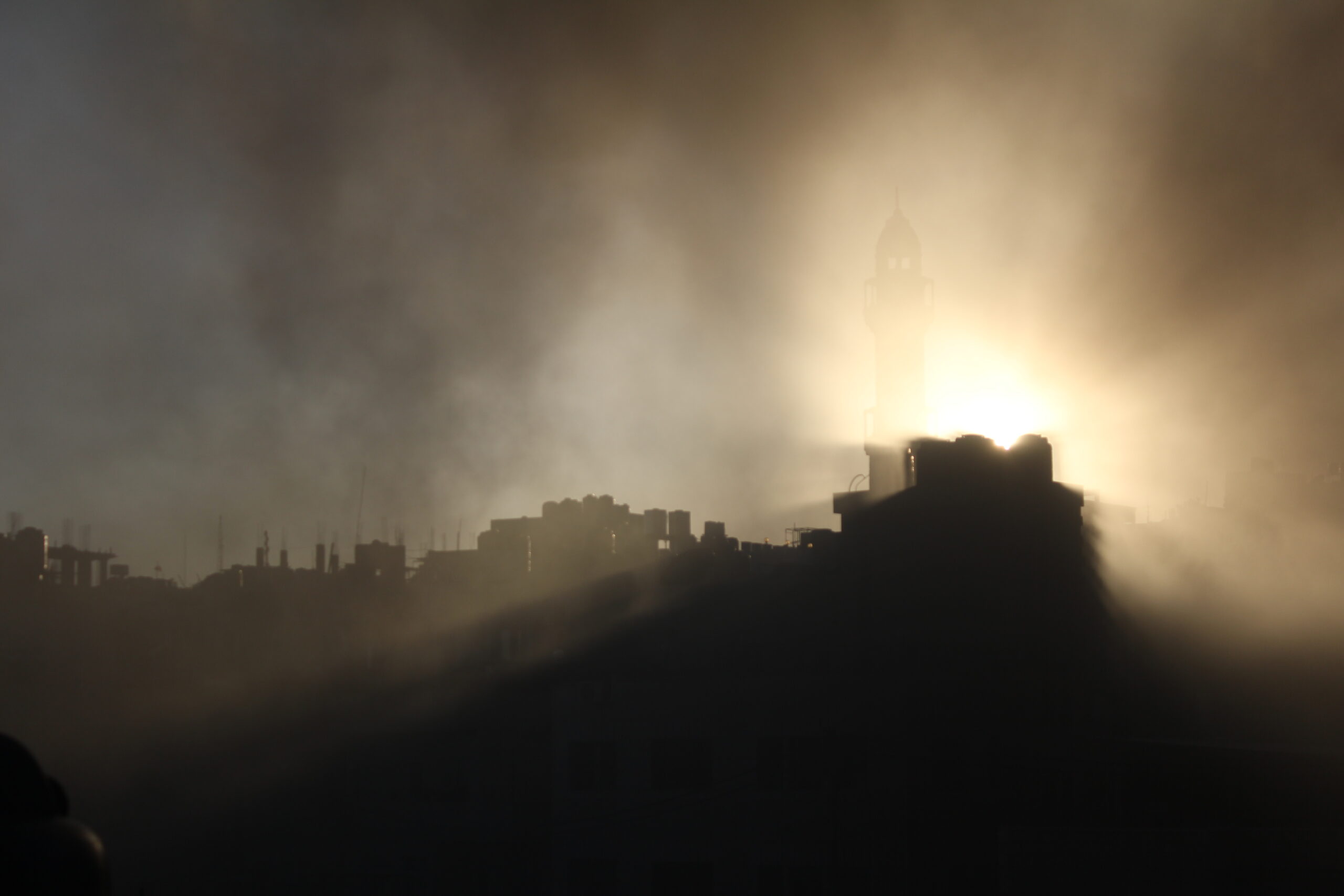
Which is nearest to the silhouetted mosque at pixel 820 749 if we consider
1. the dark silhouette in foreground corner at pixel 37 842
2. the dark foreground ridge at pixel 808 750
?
the dark foreground ridge at pixel 808 750

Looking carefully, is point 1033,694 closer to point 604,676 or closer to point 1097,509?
point 604,676

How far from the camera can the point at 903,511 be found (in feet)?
106

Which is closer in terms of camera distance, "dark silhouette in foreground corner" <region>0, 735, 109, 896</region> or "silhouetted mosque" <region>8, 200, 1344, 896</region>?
"dark silhouette in foreground corner" <region>0, 735, 109, 896</region>

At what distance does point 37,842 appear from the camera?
818 centimetres

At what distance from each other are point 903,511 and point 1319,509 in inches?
1321

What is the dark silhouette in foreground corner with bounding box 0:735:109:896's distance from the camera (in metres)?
8.02

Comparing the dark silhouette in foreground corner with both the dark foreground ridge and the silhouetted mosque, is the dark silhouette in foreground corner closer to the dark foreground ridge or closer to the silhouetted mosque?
the silhouetted mosque

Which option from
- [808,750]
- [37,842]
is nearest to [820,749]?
[808,750]

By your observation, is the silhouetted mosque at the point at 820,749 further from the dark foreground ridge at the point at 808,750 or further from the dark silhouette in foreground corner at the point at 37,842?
the dark silhouette in foreground corner at the point at 37,842

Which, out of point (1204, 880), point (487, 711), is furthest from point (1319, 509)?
point (487, 711)

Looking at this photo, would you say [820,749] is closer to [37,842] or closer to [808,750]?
[808,750]

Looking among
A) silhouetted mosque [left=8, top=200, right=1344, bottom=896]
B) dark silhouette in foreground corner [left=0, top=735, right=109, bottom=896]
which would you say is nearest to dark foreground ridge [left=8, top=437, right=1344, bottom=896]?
silhouetted mosque [left=8, top=200, right=1344, bottom=896]

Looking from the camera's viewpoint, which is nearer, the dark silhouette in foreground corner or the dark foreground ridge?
the dark silhouette in foreground corner

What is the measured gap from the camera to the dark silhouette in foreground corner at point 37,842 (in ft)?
26.3
